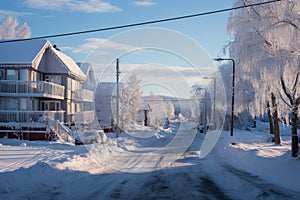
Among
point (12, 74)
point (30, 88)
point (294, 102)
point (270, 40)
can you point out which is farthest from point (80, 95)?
point (294, 102)

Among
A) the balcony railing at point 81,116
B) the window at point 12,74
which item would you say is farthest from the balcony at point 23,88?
the balcony railing at point 81,116

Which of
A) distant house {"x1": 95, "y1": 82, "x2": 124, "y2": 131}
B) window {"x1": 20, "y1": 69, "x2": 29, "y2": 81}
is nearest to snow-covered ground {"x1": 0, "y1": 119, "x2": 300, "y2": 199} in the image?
window {"x1": 20, "y1": 69, "x2": 29, "y2": 81}

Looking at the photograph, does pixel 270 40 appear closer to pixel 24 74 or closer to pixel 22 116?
pixel 22 116

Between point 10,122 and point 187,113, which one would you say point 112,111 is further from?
point 187,113

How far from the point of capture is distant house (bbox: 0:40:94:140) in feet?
108

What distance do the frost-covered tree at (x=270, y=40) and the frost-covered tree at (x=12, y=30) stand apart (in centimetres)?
4095

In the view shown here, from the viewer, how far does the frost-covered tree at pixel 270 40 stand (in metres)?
16.2

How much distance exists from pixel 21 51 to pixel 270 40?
26.4 metres

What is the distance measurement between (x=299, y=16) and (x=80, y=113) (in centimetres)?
3153

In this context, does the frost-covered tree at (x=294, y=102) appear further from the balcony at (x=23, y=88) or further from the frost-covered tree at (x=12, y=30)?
the frost-covered tree at (x=12, y=30)

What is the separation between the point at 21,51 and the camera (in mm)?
36250

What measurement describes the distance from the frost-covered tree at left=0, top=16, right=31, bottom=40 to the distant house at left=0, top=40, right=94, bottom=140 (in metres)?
17.1

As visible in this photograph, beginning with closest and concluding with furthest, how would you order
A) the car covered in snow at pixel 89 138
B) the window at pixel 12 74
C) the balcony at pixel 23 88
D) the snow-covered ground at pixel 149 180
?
the snow-covered ground at pixel 149 180 < the car covered in snow at pixel 89 138 < the balcony at pixel 23 88 < the window at pixel 12 74

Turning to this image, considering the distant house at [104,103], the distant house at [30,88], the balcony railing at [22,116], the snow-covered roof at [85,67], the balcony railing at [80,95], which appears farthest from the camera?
the distant house at [104,103]
